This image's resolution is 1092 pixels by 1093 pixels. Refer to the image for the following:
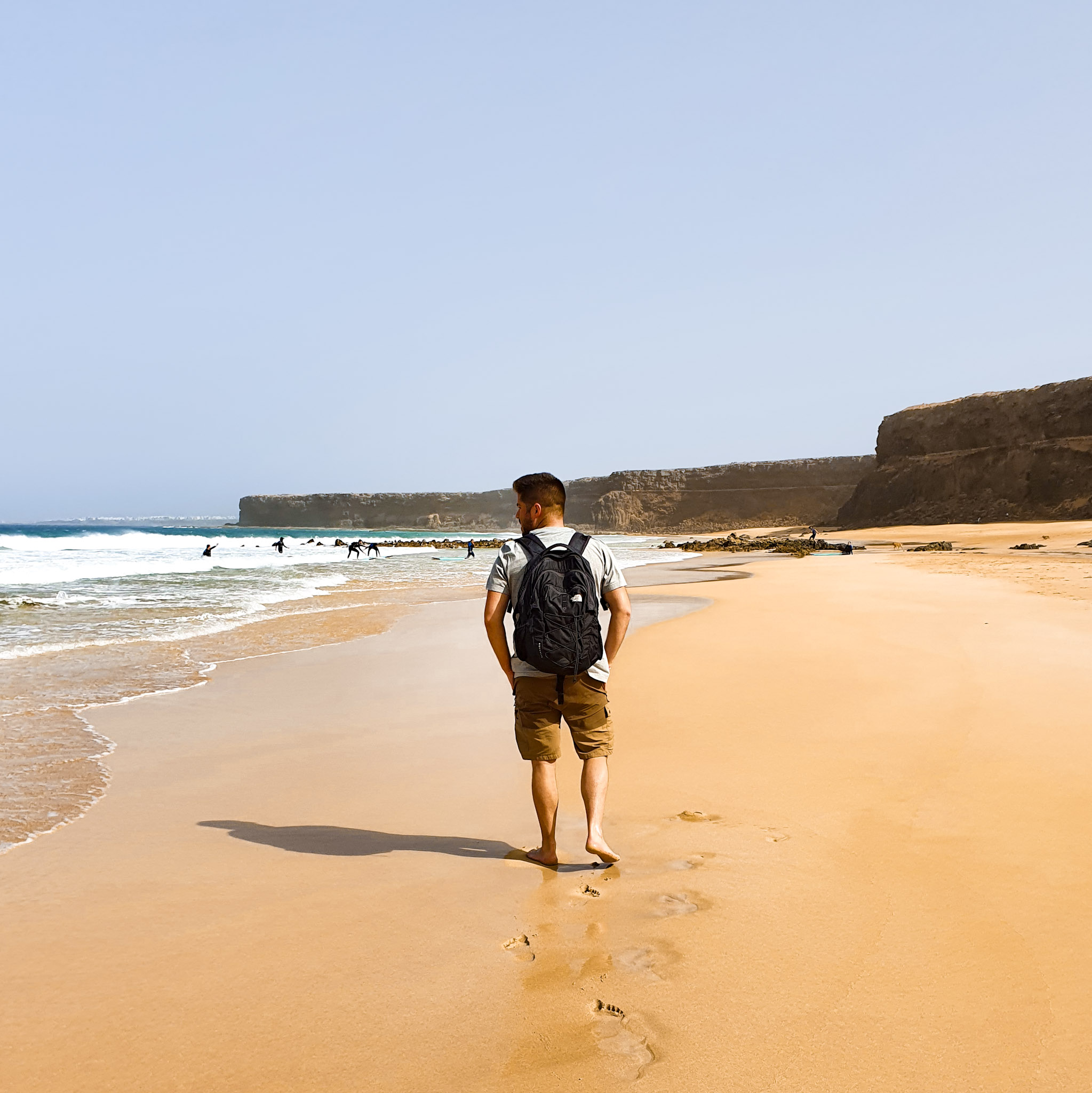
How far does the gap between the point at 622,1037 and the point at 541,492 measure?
2118mm

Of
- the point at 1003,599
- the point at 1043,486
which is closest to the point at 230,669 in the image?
the point at 1003,599

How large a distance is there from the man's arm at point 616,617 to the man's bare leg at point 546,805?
0.53m

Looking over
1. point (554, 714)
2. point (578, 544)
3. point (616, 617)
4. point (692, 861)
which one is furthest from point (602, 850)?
point (578, 544)

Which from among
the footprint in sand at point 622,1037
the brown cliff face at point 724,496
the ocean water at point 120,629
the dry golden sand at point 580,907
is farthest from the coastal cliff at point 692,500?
the footprint in sand at point 622,1037

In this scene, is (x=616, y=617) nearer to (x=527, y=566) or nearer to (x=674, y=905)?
(x=527, y=566)

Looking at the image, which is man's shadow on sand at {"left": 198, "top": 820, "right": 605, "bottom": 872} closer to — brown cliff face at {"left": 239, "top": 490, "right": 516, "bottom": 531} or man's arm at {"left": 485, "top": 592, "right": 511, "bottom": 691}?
man's arm at {"left": 485, "top": 592, "right": 511, "bottom": 691}

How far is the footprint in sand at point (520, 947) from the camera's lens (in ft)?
9.05

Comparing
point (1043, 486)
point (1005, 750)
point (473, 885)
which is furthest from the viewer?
point (1043, 486)

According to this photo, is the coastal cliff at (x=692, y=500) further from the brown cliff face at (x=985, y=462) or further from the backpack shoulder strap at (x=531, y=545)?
the backpack shoulder strap at (x=531, y=545)

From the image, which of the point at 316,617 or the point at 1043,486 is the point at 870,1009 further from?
the point at 1043,486

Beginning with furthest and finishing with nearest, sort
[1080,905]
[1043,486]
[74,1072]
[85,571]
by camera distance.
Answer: [1043,486], [85,571], [1080,905], [74,1072]

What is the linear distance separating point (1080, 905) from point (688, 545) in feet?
143

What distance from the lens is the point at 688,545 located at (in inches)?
1818

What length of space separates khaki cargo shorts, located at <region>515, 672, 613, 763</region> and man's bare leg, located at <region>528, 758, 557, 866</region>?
2.1 inches
